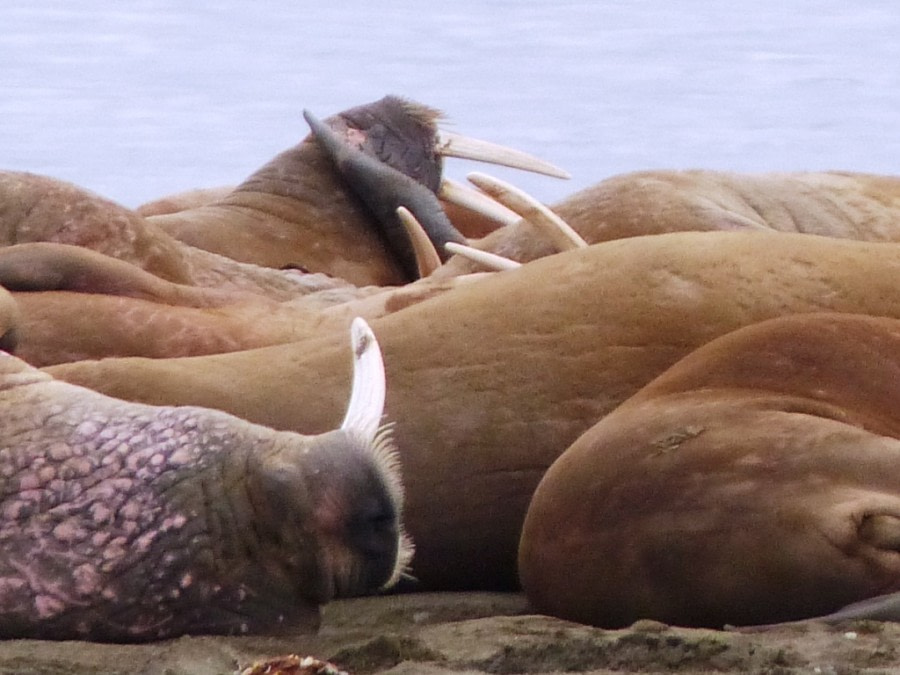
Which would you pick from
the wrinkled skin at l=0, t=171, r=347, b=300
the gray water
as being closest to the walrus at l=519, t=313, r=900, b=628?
the wrinkled skin at l=0, t=171, r=347, b=300

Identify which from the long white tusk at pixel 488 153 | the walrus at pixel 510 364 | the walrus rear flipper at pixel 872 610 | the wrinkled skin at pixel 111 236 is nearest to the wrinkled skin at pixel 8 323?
the walrus at pixel 510 364

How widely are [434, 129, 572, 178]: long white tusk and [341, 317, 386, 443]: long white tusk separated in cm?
367

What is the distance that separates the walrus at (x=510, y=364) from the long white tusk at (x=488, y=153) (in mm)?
3131

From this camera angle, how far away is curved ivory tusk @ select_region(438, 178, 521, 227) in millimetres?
6953

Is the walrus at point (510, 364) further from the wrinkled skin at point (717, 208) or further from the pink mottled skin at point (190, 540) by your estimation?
the wrinkled skin at point (717, 208)

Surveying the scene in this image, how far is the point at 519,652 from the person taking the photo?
123 inches

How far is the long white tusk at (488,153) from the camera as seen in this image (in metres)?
7.45

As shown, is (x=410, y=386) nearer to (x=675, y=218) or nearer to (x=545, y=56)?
(x=675, y=218)

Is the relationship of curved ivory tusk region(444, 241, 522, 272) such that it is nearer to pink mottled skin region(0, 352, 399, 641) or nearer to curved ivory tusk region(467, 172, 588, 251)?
curved ivory tusk region(467, 172, 588, 251)

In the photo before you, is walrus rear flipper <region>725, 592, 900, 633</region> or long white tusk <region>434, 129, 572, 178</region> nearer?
walrus rear flipper <region>725, 592, 900, 633</region>

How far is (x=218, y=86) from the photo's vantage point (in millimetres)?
20188

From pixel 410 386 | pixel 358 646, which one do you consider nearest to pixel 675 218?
pixel 410 386

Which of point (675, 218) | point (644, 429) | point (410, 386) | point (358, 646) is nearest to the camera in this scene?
point (358, 646)

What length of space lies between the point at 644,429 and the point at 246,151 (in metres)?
11.6
